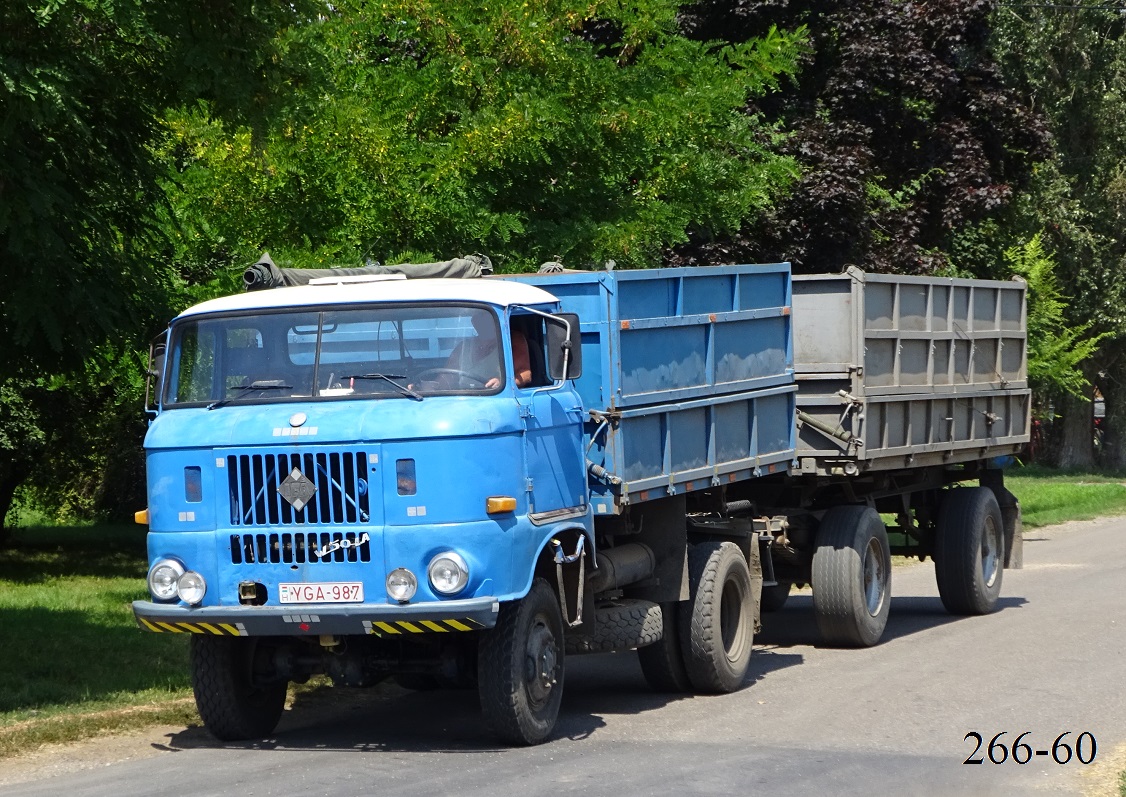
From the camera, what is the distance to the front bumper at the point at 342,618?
26.7 feet

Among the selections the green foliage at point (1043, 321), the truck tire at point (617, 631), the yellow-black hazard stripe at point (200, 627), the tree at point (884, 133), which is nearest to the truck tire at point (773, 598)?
the truck tire at point (617, 631)

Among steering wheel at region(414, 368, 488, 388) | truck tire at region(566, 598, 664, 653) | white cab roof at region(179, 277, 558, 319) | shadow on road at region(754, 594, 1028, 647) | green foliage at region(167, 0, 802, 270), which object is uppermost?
green foliage at region(167, 0, 802, 270)

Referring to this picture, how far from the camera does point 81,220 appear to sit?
11.5 m

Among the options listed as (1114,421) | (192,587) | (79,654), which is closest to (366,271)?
(192,587)

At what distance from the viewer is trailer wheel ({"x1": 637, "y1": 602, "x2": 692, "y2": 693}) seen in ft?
35.5

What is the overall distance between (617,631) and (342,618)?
90.2 inches

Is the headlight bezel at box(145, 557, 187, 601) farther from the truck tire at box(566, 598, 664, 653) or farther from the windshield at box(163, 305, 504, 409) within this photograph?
the truck tire at box(566, 598, 664, 653)

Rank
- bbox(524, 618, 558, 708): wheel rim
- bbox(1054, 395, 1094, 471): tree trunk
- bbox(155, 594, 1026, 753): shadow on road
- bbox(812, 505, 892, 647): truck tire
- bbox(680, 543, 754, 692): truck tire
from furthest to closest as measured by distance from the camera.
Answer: bbox(1054, 395, 1094, 471): tree trunk, bbox(812, 505, 892, 647): truck tire, bbox(680, 543, 754, 692): truck tire, bbox(155, 594, 1026, 753): shadow on road, bbox(524, 618, 558, 708): wheel rim

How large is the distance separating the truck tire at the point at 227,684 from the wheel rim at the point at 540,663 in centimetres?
157

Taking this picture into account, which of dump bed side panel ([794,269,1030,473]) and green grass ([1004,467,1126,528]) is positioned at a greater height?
dump bed side panel ([794,269,1030,473])

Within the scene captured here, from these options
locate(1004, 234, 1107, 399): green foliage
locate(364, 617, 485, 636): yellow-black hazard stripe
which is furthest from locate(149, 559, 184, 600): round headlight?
locate(1004, 234, 1107, 399): green foliage

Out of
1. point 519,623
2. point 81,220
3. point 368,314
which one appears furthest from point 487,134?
point 519,623

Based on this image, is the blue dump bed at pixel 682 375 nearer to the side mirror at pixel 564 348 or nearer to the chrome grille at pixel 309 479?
the side mirror at pixel 564 348

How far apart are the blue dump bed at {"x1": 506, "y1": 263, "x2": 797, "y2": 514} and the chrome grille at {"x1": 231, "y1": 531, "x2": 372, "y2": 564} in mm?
1860
